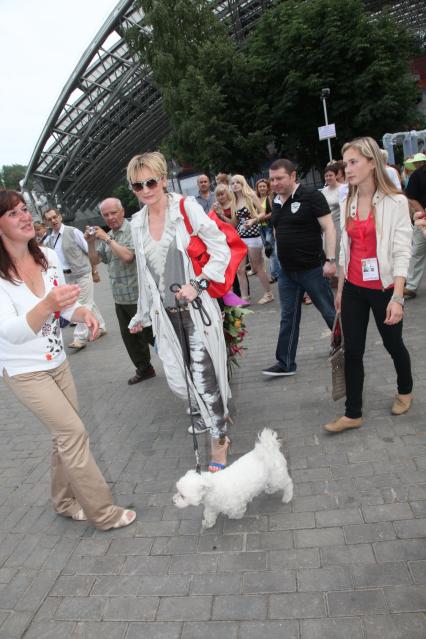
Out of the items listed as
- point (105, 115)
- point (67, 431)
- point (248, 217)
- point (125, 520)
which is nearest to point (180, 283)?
point (67, 431)

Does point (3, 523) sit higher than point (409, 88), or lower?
lower

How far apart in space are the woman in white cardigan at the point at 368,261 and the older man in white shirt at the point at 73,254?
4540mm

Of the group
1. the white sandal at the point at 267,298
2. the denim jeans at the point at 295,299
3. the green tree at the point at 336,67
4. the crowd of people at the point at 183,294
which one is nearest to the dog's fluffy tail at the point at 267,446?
the crowd of people at the point at 183,294

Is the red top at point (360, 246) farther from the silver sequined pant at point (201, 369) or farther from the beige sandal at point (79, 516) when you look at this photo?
the beige sandal at point (79, 516)

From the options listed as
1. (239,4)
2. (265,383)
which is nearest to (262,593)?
(265,383)

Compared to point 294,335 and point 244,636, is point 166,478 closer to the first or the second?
point 244,636

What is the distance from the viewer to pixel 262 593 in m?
2.19

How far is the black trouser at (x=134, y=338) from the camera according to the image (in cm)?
512

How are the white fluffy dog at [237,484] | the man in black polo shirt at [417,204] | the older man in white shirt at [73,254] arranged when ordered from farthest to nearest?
the older man in white shirt at [73,254]
the man in black polo shirt at [417,204]
the white fluffy dog at [237,484]

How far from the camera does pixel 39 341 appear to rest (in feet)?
8.24

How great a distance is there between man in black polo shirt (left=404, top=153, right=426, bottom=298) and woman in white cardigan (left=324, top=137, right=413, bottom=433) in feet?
8.50

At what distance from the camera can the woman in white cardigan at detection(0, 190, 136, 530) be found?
90.2 inches

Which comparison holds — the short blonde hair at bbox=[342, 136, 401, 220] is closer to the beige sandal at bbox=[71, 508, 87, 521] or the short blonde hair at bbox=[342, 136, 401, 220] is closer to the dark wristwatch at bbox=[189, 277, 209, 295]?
the dark wristwatch at bbox=[189, 277, 209, 295]

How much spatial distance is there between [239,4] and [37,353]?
39.7 meters
